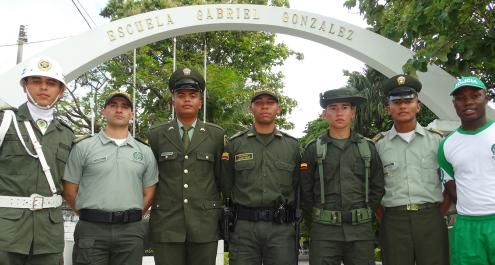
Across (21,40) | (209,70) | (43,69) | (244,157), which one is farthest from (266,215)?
(21,40)

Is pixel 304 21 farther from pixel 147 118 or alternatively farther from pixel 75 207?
pixel 147 118

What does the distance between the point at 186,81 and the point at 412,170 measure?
74.4 inches

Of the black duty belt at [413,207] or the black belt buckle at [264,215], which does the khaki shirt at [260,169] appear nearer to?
the black belt buckle at [264,215]

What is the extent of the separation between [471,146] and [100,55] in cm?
590

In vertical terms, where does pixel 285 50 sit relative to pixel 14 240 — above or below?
above

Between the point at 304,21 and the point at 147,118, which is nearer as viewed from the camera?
the point at 304,21

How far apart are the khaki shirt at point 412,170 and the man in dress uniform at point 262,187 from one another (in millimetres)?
732

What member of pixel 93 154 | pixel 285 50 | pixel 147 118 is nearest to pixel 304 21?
pixel 93 154

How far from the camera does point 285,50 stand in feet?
64.7

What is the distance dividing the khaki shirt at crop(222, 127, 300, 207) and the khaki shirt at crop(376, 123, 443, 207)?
2.39 ft

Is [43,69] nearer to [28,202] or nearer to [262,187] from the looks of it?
[28,202]

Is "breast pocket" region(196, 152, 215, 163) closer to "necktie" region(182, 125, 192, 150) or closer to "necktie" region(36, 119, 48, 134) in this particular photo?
"necktie" region(182, 125, 192, 150)

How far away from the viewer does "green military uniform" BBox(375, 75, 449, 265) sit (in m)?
3.59

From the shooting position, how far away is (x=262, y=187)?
3719 mm
